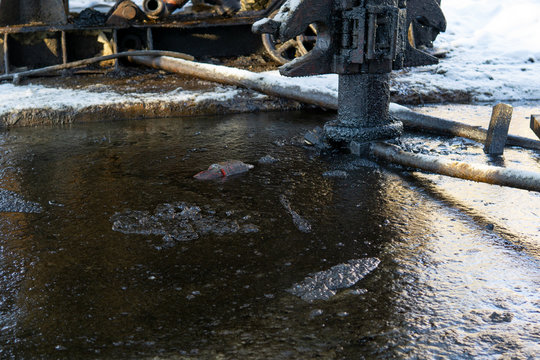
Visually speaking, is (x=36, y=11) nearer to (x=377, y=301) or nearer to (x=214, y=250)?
(x=214, y=250)

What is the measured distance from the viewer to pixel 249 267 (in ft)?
8.34

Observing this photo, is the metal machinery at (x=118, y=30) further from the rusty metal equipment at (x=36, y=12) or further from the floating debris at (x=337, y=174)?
the floating debris at (x=337, y=174)

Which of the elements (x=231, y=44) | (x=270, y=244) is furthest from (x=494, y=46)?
(x=270, y=244)

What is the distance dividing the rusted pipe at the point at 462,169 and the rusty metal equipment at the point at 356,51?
288mm

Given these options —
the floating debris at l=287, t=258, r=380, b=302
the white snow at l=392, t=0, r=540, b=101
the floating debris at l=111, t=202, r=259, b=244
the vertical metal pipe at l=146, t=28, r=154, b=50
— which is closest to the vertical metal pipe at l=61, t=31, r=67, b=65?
the vertical metal pipe at l=146, t=28, r=154, b=50

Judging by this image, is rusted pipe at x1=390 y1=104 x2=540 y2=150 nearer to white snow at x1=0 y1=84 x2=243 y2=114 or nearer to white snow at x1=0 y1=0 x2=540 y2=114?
white snow at x1=0 y1=0 x2=540 y2=114

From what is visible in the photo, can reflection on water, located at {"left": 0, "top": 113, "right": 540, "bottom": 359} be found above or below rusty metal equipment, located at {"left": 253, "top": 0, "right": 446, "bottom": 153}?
below

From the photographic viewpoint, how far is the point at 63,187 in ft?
12.4

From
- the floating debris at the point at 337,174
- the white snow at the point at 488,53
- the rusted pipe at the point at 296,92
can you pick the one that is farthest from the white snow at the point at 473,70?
the floating debris at the point at 337,174

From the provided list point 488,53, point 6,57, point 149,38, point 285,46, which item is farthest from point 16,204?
point 488,53

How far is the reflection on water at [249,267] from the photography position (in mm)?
1984

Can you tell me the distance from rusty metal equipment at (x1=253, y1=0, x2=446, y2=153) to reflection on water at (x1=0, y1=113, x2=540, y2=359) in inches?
17.5

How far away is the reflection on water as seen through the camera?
1984 mm

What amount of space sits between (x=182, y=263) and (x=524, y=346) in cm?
150
